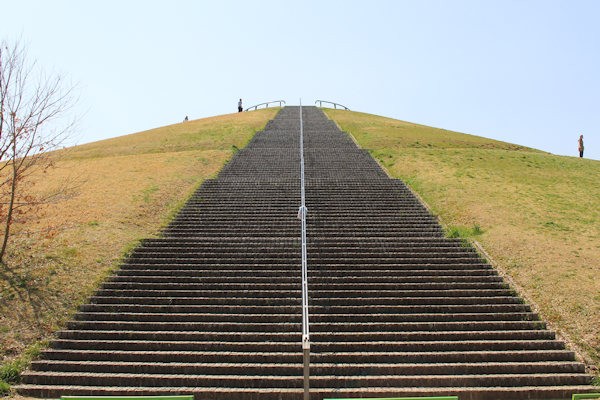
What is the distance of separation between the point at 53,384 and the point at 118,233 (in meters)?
6.02

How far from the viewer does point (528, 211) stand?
51.4 ft

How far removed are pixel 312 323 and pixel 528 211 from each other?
30.6ft

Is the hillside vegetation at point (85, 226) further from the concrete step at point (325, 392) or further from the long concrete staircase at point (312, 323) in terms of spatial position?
the concrete step at point (325, 392)

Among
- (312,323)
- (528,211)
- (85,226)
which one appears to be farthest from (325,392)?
(528,211)

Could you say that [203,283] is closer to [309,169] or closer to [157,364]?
[157,364]

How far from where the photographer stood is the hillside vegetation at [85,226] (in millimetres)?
9625

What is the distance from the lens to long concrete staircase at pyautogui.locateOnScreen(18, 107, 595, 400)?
8.15 m

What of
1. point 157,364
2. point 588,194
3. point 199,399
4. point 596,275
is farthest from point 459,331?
point 588,194

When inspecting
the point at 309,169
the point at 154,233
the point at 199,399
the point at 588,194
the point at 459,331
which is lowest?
the point at 199,399

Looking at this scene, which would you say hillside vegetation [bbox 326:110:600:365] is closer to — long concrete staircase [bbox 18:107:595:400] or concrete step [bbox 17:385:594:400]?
long concrete staircase [bbox 18:107:595:400]

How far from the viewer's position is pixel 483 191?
18234mm

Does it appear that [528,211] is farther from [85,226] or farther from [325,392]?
[85,226]

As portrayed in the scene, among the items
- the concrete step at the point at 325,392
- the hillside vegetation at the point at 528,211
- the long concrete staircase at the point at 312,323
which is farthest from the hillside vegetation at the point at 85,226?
the hillside vegetation at the point at 528,211

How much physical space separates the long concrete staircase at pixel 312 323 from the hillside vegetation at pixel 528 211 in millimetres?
638
